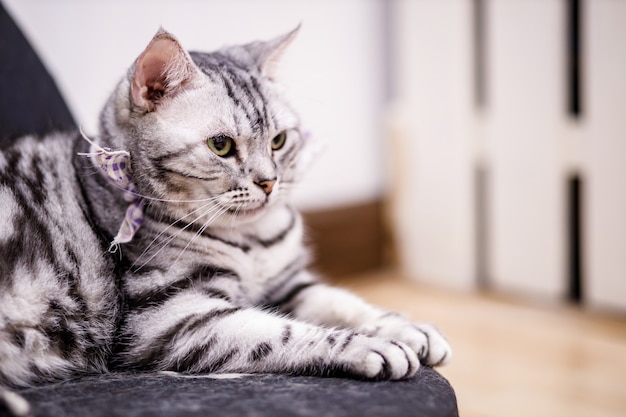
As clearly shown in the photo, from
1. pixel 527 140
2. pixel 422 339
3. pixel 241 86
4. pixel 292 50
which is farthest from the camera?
pixel 292 50

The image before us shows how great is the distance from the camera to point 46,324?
818 mm

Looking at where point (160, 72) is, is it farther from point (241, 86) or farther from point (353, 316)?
point (353, 316)

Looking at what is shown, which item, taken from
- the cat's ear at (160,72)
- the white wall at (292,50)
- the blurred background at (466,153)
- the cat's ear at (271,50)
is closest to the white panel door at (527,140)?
the blurred background at (466,153)

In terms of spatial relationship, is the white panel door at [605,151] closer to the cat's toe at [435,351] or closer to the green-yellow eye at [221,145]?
the cat's toe at [435,351]

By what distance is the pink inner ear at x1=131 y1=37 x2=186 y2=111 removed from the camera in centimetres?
84

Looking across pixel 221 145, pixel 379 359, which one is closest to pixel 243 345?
pixel 379 359

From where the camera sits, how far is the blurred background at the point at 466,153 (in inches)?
63.7

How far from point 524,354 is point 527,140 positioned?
72cm

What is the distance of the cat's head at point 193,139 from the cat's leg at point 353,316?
6.9 inches

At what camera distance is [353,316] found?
0.97 metres

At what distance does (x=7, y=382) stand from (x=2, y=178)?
11.5 inches

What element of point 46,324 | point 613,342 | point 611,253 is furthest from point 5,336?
point 611,253

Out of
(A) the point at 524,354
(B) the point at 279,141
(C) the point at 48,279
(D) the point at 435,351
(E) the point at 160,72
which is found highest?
(E) the point at 160,72

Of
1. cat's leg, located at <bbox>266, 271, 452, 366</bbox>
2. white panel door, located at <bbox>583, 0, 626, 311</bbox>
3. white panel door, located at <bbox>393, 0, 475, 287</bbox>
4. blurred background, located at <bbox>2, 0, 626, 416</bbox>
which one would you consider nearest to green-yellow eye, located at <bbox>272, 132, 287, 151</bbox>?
cat's leg, located at <bbox>266, 271, 452, 366</bbox>
